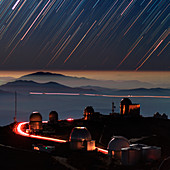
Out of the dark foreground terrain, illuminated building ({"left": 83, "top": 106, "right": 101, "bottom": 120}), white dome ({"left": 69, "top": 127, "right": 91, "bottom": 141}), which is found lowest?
the dark foreground terrain

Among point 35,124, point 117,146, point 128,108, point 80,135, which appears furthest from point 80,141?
point 128,108

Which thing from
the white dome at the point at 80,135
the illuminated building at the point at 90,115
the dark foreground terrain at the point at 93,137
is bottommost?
the dark foreground terrain at the point at 93,137

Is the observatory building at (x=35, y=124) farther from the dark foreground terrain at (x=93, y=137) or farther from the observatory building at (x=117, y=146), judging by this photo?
the observatory building at (x=117, y=146)

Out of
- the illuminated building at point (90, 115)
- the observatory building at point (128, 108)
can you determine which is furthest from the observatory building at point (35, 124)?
the observatory building at point (128, 108)

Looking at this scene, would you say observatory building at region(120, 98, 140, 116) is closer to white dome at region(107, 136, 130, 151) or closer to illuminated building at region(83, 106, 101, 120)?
illuminated building at region(83, 106, 101, 120)

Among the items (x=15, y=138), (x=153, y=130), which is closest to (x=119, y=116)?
(x=153, y=130)

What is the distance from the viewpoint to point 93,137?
86.7 meters

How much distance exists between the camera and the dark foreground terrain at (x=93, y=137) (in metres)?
66.7

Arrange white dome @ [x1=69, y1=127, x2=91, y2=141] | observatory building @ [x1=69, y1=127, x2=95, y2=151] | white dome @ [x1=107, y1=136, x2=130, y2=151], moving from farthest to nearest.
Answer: white dome @ [x1=69, y1=127, x2=91, y2=141] < observatory building @ [x1=69, y1=127, x2=95, y2=151] < white dome @ [x1=107, y1=136, x2=130, y2=151]

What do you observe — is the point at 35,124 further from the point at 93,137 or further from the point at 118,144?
the point at 118,144

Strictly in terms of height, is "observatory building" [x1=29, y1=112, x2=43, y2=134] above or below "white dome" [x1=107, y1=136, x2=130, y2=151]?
above

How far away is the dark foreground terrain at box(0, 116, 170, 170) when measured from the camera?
219 ft

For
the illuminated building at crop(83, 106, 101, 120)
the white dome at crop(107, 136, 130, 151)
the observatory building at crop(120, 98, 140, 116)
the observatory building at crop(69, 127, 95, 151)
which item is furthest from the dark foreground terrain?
the observatory building at crop(120, 98, 140, 116)

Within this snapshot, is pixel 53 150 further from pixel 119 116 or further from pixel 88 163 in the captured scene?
pixel 119 116
